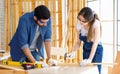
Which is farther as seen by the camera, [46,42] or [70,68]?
[46,42]

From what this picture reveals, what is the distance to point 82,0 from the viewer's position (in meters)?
4.22

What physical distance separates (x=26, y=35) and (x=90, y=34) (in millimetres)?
651

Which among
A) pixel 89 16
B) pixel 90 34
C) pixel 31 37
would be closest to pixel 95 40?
pixel 90 34

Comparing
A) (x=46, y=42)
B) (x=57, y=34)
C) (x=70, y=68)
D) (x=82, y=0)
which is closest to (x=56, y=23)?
(x=57, y=34)

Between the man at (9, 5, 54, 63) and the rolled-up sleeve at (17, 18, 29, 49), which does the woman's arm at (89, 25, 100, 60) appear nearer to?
the man at (9, 5, 54, 63)

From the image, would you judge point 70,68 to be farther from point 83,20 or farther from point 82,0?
point 82,0

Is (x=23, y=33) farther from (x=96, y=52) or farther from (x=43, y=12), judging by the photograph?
(x=96, y=52)

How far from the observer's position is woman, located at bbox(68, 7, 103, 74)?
2479 millimetres

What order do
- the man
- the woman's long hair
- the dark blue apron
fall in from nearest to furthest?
the man
the woman's long hair
the dark blue apron

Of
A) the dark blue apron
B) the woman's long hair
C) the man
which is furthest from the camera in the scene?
the dark blue apron

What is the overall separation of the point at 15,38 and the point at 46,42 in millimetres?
317

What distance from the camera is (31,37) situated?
246 centimetres

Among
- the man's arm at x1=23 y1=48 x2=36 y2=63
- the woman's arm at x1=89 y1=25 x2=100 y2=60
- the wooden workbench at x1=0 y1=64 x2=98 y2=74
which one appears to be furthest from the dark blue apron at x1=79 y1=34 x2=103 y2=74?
the man's arm at x1=23 y1=48 x2=36 y2=63

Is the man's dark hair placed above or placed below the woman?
above
